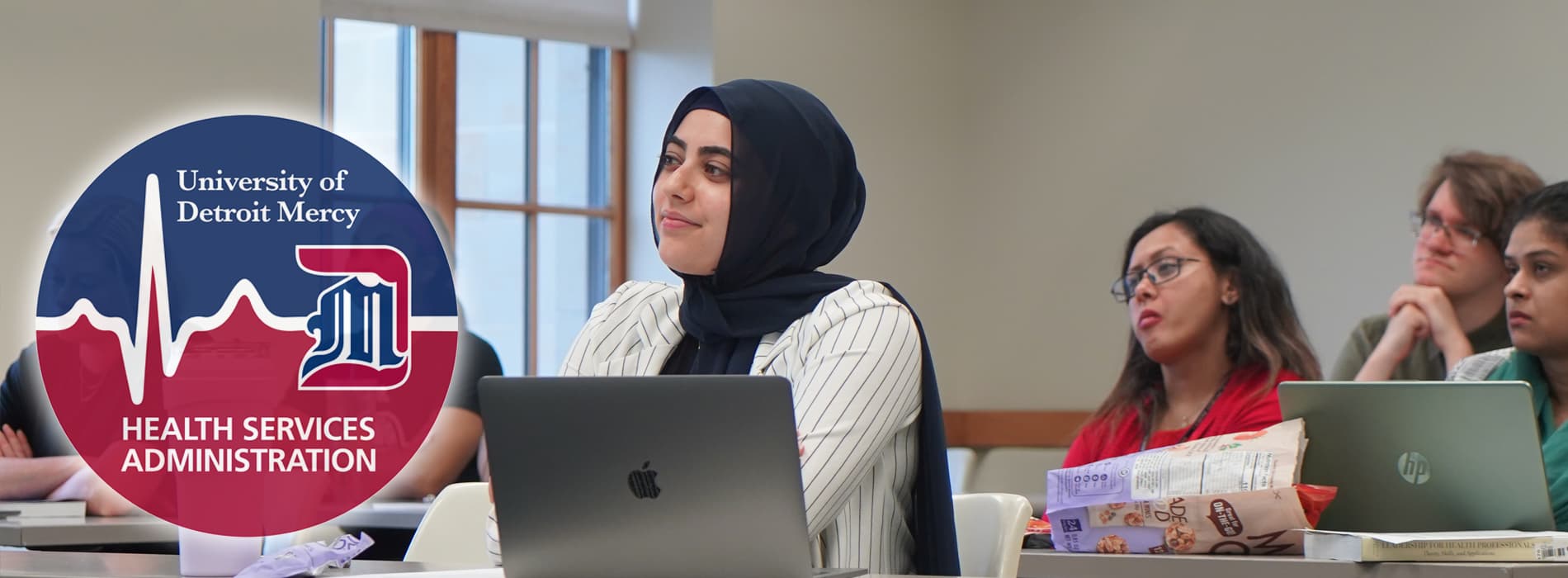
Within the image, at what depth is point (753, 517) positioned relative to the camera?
1271 mm

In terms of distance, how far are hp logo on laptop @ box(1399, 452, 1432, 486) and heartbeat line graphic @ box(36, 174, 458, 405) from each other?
4.47 ft

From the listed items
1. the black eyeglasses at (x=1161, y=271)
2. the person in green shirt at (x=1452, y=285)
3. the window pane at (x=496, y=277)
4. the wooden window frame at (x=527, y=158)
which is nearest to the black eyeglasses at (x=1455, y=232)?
the person in green shirt at (x=1452, y=285)

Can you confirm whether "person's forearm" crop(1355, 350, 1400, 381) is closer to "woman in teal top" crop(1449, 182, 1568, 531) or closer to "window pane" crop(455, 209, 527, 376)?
"woman in teal top" crop(1449, 182, 1568, 531)

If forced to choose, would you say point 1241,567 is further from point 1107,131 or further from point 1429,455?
point 1107,131

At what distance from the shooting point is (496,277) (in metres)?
5.64

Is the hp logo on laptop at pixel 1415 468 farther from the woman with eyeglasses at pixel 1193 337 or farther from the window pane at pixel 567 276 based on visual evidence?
the window pane at pixel 567 276

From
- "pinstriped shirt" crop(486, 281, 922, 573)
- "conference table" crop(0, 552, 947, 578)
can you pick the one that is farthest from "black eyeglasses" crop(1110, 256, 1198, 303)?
"conference table" crop(0, 552, 947, 578)

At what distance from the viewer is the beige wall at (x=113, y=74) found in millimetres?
4625

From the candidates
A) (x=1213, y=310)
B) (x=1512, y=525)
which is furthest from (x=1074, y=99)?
(x=1512, y=525)

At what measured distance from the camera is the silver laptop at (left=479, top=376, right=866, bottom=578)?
49.9 inches

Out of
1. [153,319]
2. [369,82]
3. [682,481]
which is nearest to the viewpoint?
[682,481]

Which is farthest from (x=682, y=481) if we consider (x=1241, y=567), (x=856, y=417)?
(x=1241, y=567)

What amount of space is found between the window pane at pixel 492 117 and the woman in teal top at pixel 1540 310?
3.54 meters

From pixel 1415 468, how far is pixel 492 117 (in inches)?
161
